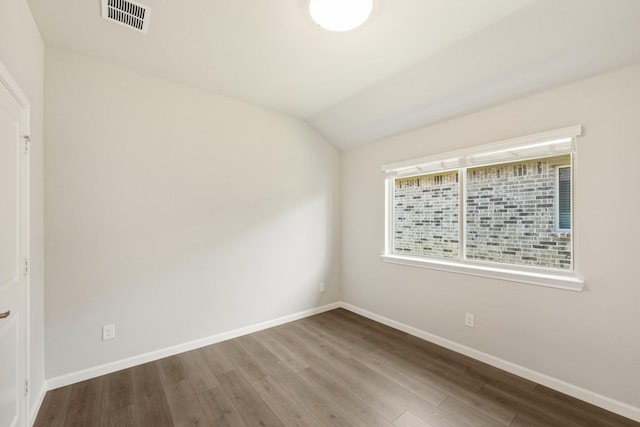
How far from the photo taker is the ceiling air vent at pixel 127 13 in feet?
5.82

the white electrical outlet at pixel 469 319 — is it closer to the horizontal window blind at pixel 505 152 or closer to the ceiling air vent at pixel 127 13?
the horizontal window blind at pixel 505 152

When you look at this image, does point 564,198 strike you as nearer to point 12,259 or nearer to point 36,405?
point 12,259

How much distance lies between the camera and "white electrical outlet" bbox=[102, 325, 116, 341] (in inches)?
92.5

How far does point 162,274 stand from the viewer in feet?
8.64

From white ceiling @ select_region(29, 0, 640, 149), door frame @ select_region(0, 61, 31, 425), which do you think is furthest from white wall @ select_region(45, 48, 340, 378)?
door frame @ select_region(0, 61, 31, 425)

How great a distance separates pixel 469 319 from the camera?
105 inches

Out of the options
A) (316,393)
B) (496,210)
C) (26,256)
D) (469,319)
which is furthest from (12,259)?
(496,210)

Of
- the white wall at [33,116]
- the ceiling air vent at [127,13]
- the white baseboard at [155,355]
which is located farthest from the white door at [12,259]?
the ceiling air vent at [127,13]

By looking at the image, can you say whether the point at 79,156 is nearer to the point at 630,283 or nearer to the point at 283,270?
the point at 283,270

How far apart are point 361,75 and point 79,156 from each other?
8.55 feet

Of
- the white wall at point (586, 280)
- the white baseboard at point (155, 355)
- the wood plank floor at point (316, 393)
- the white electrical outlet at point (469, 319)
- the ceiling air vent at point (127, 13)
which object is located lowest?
the wood plank floor at point (316, 393)

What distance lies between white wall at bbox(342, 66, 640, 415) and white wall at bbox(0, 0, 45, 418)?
3.37 m

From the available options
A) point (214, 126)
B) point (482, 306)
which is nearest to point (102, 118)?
point (214, 126)

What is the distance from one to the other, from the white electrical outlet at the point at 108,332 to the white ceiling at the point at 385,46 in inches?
93.0
